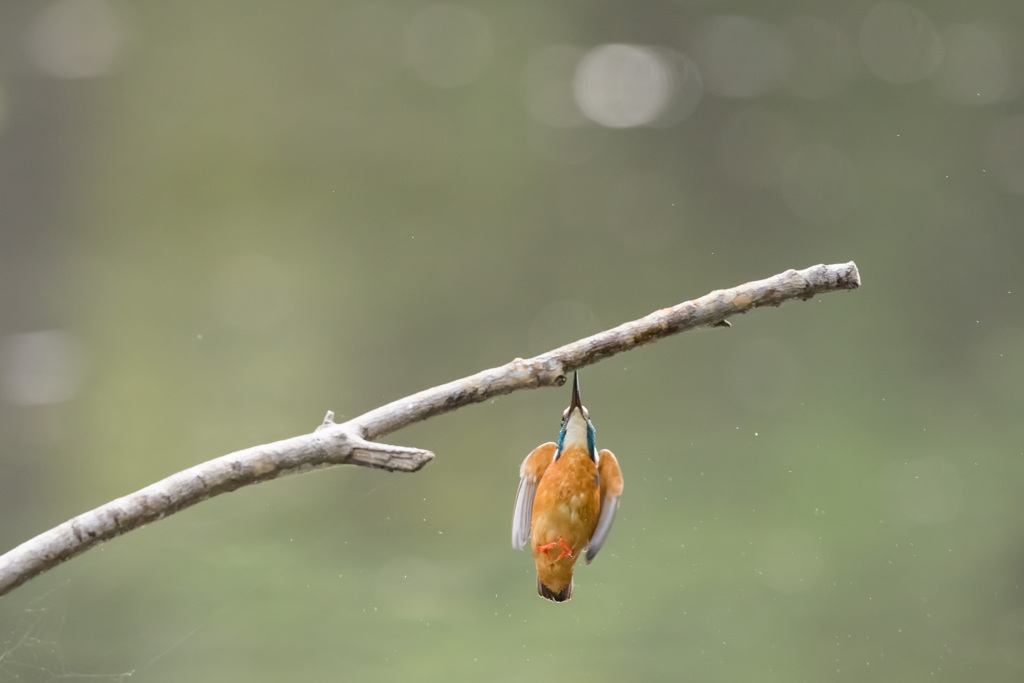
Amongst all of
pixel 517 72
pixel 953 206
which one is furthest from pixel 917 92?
pixel 517 72

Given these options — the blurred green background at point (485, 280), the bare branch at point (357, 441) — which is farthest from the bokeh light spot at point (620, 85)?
the bare branch at point (357, 441)

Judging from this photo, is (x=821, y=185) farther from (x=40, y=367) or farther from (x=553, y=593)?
(x=40, y=367)

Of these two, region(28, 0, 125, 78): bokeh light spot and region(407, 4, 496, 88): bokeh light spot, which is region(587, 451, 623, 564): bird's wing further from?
region(28, 0, 125, 78): bokeh light spot

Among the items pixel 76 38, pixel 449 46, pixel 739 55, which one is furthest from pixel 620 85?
pixel 76 38

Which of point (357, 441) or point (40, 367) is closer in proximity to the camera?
point (357, 441)

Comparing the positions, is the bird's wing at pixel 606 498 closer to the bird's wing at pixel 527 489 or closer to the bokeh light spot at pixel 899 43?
the bird's wing at pixel 527 489

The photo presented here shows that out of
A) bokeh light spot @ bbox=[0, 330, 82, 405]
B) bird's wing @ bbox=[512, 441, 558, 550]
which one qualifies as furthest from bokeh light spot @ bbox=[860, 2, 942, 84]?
bokeh light spot @ bbox=[0, 330, 82, 405]
